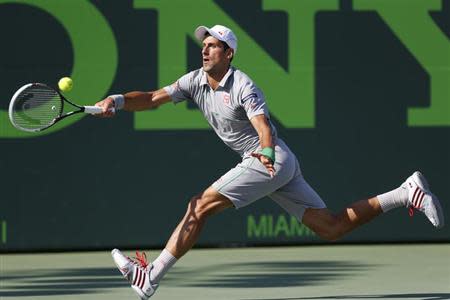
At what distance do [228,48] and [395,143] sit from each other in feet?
11.0

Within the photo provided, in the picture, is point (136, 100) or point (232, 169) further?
point (136, 100)

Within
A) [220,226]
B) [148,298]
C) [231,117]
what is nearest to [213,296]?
[148,298]

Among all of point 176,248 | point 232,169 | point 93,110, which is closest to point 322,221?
point 232,169

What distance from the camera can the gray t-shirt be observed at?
7230 mm

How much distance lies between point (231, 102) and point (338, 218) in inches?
40.0

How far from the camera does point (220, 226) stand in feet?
34.0

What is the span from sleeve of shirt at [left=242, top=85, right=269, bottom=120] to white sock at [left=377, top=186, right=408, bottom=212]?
103 centimetres

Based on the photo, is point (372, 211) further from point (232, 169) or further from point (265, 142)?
point (265, 142)

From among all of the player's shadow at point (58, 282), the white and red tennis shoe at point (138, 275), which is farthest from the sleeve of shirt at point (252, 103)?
the player's shadow at point (58, 282)

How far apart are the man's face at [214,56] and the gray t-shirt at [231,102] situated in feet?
0.21

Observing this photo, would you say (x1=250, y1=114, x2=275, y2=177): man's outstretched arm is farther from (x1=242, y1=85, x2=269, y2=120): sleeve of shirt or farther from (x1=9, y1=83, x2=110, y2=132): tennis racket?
(x1=9, y1=83, x2=110, y2=132): tennis racket

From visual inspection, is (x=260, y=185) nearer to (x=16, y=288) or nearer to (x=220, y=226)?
(x=16, y=288)

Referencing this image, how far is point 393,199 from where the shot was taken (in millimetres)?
7727

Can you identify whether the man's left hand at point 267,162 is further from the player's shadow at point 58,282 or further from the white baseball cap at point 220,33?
the player's shadow at point 58,282
